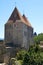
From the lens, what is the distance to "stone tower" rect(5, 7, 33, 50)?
6241 centimetres

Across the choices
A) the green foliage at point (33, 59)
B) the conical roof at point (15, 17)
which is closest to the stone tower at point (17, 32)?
the conical roof at point (15, 17)

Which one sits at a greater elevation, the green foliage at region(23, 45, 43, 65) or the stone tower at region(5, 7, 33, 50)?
the stone tower at region(5, 7, 33, 50)

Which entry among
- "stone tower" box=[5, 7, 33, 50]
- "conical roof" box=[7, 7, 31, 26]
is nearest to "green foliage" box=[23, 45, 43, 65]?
"stone tower" box=[5, 7, 33, 50]

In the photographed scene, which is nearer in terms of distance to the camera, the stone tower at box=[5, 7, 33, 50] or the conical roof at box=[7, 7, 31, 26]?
the stone tower at box=[5, 7, 33, 50]

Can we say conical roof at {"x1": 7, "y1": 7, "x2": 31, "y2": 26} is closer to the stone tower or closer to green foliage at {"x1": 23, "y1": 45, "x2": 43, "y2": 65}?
the stone tower

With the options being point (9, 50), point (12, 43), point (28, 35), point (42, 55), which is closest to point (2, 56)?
point (9, 50)

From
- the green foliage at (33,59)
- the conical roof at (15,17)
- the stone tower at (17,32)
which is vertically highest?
the conical roof at (15,17)

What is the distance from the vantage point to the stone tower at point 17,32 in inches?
2457

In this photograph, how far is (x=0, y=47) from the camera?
59.4m

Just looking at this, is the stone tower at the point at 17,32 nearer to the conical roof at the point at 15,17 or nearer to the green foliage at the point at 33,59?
the conical roof at the point at 15,17

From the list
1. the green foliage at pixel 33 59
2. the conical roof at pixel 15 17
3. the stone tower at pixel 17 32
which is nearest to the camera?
the green foliage at pixel 33 59

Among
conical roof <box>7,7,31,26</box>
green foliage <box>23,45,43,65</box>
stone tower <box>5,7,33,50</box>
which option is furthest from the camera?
conical roof <box>7,7,31,26</box>

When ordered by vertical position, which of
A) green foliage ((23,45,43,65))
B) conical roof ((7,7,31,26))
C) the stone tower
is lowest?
green foliage ((23,45,43,65))

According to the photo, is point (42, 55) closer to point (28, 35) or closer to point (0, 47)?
point (0, 47)
